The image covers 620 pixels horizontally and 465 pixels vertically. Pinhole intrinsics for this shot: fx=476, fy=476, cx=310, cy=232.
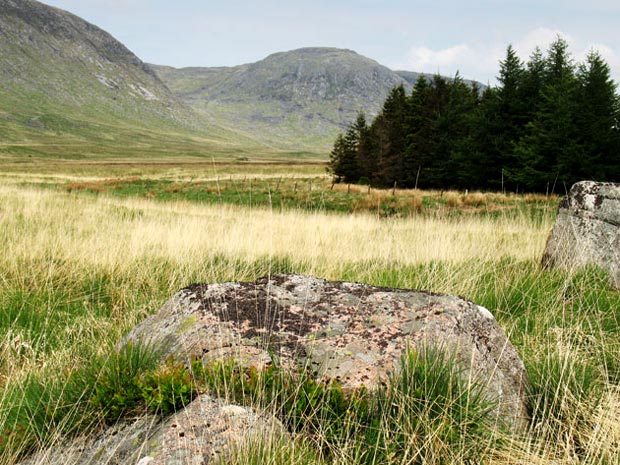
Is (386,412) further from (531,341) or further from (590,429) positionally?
(531,341)

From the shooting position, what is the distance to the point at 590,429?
233 centimetres

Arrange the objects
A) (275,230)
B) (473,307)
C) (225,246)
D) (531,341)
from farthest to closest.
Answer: (275,230), (225,246), (531,341), (473,307)

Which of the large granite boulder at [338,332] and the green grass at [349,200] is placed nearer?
the large granite boulder at [338,332]

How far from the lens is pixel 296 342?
2.42m

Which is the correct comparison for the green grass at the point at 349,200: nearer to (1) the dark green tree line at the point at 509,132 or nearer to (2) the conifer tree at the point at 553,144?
(1) the dark green tree line at the point at 509,132

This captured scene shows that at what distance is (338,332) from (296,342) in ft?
0.78

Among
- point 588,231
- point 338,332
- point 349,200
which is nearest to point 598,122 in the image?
point 349,200

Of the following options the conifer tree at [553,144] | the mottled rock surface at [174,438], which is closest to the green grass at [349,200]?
the conifer tree at [553,144]

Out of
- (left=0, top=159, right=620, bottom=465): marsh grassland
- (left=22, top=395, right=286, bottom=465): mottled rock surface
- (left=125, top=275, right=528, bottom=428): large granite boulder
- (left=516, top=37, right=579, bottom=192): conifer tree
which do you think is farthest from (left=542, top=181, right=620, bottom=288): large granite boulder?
(left=516, top=37, right=579, bottom=192): conifer tree

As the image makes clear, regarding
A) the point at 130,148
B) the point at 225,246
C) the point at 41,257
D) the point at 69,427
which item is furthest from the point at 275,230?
the point at 130,148

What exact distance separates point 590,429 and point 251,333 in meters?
1.74

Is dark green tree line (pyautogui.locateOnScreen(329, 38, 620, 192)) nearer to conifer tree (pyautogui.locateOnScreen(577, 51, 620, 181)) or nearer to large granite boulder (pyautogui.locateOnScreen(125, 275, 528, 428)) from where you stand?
conifer tree (pyautogui.locateOnScreen(577, 51, 620, 181))

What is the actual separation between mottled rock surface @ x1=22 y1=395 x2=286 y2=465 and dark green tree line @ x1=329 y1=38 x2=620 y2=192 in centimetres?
2228

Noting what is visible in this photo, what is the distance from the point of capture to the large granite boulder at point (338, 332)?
7.53 ft
